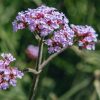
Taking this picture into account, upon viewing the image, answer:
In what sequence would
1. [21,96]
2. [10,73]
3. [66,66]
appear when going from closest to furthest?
[10,73]
[21,96]
[66,66]

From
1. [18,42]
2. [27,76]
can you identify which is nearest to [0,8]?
[18,42]

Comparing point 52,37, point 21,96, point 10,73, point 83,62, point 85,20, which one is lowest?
point 10,73

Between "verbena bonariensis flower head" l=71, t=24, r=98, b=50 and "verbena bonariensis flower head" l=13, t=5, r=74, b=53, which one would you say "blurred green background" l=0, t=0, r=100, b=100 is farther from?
"verbena bonariensis flower head" l=13, t=5, r=74, b=53

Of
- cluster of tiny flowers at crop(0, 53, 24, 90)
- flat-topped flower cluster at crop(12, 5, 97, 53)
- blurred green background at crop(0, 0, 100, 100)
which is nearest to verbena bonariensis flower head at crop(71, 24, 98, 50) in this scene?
flat-topped flower cluster at crop(12, 5, 97, 53)

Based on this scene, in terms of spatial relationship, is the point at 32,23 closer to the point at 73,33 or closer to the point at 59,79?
the point at 73,33

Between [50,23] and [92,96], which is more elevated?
[92,96]

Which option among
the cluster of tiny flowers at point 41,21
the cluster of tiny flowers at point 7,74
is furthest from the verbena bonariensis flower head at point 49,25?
the cluster of tiny flowers at point 7,74
